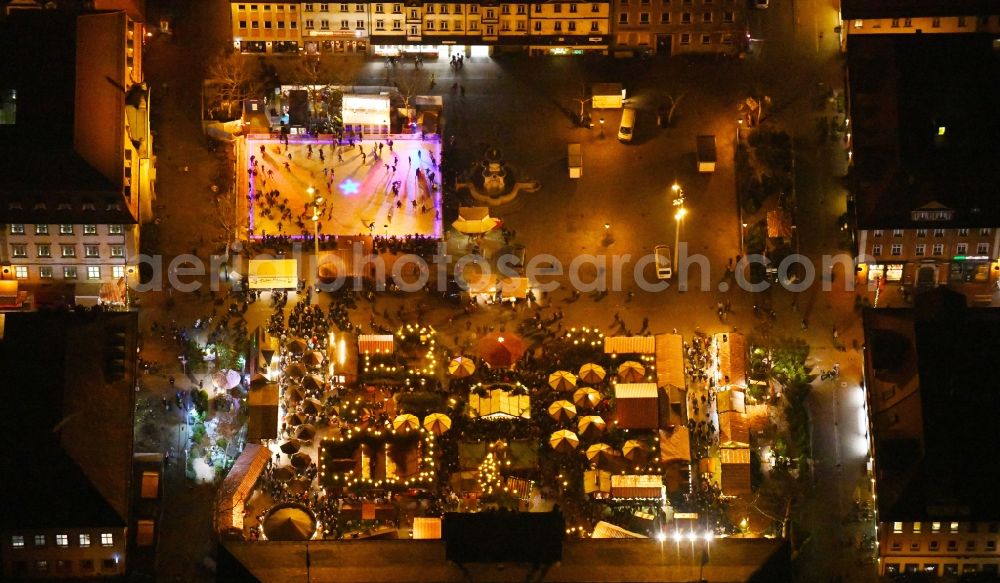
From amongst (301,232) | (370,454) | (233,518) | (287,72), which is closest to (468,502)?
(370,454)

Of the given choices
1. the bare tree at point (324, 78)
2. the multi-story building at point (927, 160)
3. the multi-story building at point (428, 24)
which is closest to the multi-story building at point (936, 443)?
the multi-story building at point (927, 160)

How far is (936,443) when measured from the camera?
144m

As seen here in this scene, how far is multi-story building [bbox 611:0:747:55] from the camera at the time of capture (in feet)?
547

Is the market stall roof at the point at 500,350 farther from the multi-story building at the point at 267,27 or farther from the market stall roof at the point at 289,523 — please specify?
the multi-story building at the point at 267,27

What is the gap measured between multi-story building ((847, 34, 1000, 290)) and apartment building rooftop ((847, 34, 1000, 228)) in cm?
9

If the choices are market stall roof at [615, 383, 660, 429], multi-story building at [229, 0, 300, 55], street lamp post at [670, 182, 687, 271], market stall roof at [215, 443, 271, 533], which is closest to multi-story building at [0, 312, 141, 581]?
market stall roof at [215, 443, 271, 533]

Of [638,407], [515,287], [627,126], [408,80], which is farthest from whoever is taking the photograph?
[408,80]

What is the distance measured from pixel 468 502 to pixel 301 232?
29.9m

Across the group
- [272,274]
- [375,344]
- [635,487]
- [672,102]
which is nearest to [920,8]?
[672,102]

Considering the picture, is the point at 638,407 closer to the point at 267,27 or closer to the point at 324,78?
the point at 324,78

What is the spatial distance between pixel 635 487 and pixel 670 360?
12.0 m

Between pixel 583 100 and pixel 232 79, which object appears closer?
pixel 583 100

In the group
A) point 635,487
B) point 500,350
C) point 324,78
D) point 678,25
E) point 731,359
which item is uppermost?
point 678,25

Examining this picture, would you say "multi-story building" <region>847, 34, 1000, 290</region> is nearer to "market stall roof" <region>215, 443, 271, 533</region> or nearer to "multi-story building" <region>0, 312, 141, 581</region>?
"market stall roof" <region>215, 443, 271, 533</region>
